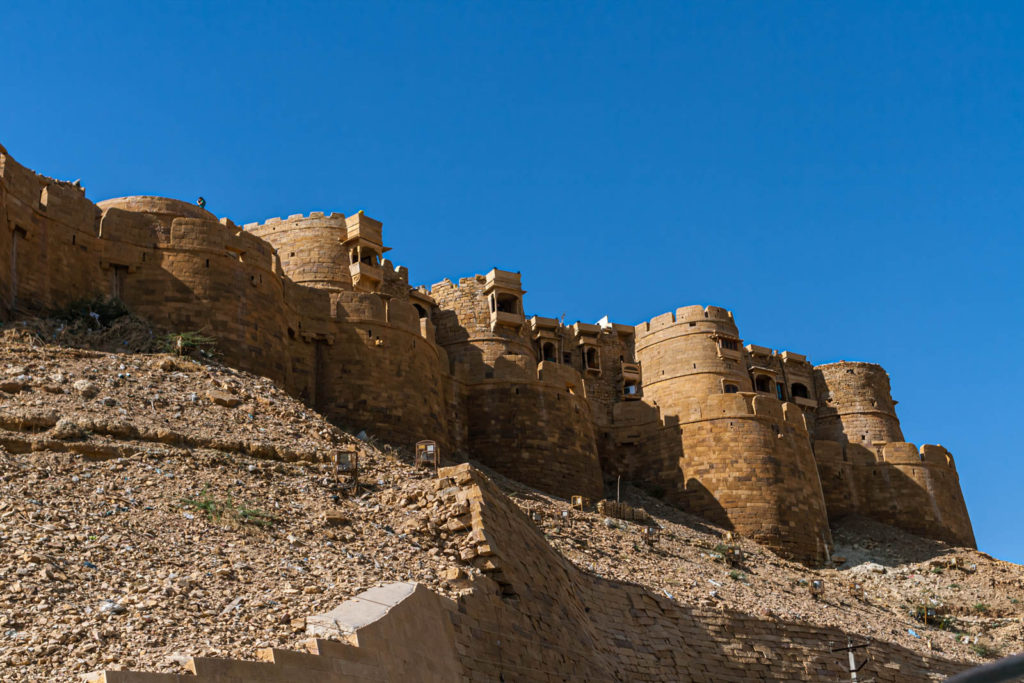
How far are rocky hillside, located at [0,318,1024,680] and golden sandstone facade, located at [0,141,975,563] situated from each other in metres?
1.86

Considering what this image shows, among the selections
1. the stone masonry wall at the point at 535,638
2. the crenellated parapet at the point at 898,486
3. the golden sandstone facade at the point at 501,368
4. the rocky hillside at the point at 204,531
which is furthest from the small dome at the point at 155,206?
the crenellated parapet at the point at 898,486

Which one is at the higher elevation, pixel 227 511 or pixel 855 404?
pixel 855 404

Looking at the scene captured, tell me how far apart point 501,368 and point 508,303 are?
469 cm

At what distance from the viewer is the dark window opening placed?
35125 mm

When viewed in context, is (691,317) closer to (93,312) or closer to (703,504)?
(703,504)

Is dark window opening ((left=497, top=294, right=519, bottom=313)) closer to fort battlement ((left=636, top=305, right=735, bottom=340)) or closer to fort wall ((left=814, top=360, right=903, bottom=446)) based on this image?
fort battlement ((left=636, top=305, right=735, bottom=340))

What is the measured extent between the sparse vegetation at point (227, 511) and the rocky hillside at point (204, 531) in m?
0.03

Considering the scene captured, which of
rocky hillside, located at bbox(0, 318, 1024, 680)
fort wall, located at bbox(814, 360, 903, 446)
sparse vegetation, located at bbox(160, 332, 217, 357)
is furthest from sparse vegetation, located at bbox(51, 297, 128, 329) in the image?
fort wall, located at bbox(814, 360, 903, 446)

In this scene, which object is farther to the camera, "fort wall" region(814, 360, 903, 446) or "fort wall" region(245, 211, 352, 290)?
"fort wall" region(814, 360, 903, 446)

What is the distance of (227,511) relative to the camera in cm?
1384

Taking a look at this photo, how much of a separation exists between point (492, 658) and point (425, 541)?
69.2 inches

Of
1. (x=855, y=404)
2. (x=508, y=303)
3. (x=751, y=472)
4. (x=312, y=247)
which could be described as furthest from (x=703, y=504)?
(x=312, y=247)

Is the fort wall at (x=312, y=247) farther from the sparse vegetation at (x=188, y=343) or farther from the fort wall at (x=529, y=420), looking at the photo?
the sparse vegetation at (x=188, y=343)

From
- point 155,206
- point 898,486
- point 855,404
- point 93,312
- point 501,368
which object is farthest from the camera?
point 855,404
